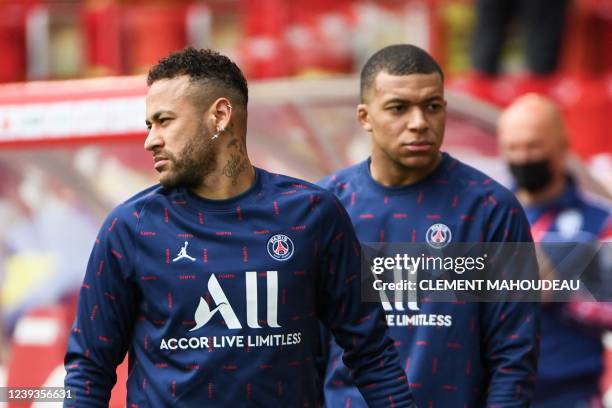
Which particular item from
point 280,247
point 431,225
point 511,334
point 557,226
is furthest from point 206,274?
point 557,226

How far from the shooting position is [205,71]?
3.44 meters

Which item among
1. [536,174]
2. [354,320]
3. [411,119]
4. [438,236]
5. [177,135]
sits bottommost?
[354,320]

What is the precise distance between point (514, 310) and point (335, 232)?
0.71 meters

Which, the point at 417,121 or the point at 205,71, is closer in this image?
the point at 205,71

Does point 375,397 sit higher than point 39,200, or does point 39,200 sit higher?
point 39,200

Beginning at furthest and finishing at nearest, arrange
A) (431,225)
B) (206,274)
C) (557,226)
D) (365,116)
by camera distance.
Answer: (557,226)
(365,116)
(431,225)
(206,274)

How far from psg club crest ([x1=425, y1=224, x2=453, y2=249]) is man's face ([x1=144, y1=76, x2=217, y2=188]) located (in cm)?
86

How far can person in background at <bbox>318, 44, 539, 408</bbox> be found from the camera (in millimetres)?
3902

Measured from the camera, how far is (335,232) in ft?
11.4

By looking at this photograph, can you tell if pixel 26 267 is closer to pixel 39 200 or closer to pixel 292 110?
pixel 39 200

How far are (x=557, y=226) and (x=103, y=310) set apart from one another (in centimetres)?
245

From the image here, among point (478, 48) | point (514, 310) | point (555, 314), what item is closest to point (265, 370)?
point (514, 310)

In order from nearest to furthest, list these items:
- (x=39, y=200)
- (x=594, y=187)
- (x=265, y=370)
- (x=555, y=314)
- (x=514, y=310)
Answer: (x=265, y=370) → (x=514, y=310) → (x=555, y=314) → (x=39, y=200) → (x=594, y=187)

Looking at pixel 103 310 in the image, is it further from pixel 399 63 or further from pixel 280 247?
pixel 399 63
